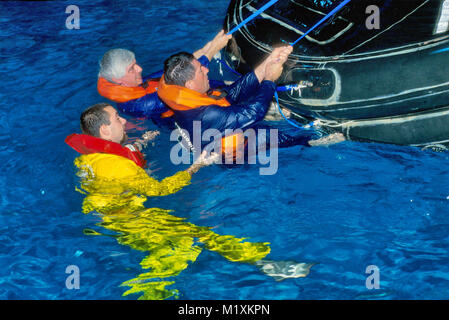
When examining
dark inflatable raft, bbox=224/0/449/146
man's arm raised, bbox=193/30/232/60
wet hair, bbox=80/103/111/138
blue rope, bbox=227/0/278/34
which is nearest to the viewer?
dark inflatable raft, bbox=224/0/449/146

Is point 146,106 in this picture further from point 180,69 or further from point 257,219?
point 257,219

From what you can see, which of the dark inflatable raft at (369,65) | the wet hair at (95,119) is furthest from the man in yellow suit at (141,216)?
the dark inflatable raft at (369,65)

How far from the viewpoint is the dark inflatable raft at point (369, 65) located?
132 inches

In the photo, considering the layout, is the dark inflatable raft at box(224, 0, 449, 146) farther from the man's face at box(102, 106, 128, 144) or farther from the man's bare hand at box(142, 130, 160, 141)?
the man's face at box(102, 106, 128, 144)

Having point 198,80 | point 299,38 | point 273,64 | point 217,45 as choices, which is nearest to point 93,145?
point 198,80

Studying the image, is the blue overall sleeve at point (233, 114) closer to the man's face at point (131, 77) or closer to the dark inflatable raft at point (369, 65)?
the dark inflatable raft at point (369, 65)

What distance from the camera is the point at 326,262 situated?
9.60ft

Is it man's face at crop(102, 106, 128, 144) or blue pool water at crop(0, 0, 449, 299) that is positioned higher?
man's face at crop(102, 106, 128, 144)

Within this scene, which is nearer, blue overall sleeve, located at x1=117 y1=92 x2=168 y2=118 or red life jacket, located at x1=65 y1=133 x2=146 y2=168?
red life jacket, located at x1=65 y1=133 x2=146 y2=168

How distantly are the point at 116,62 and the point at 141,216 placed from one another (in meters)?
1.64

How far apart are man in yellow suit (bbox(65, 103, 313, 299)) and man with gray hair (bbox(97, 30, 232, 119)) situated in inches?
28.0

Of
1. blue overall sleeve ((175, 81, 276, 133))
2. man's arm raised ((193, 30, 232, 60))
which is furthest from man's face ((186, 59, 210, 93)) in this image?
man's arm raised ((193, 30, 232, 60))

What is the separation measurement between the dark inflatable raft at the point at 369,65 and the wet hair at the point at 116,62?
1.12 m

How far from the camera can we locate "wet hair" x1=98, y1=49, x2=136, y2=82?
431cm
